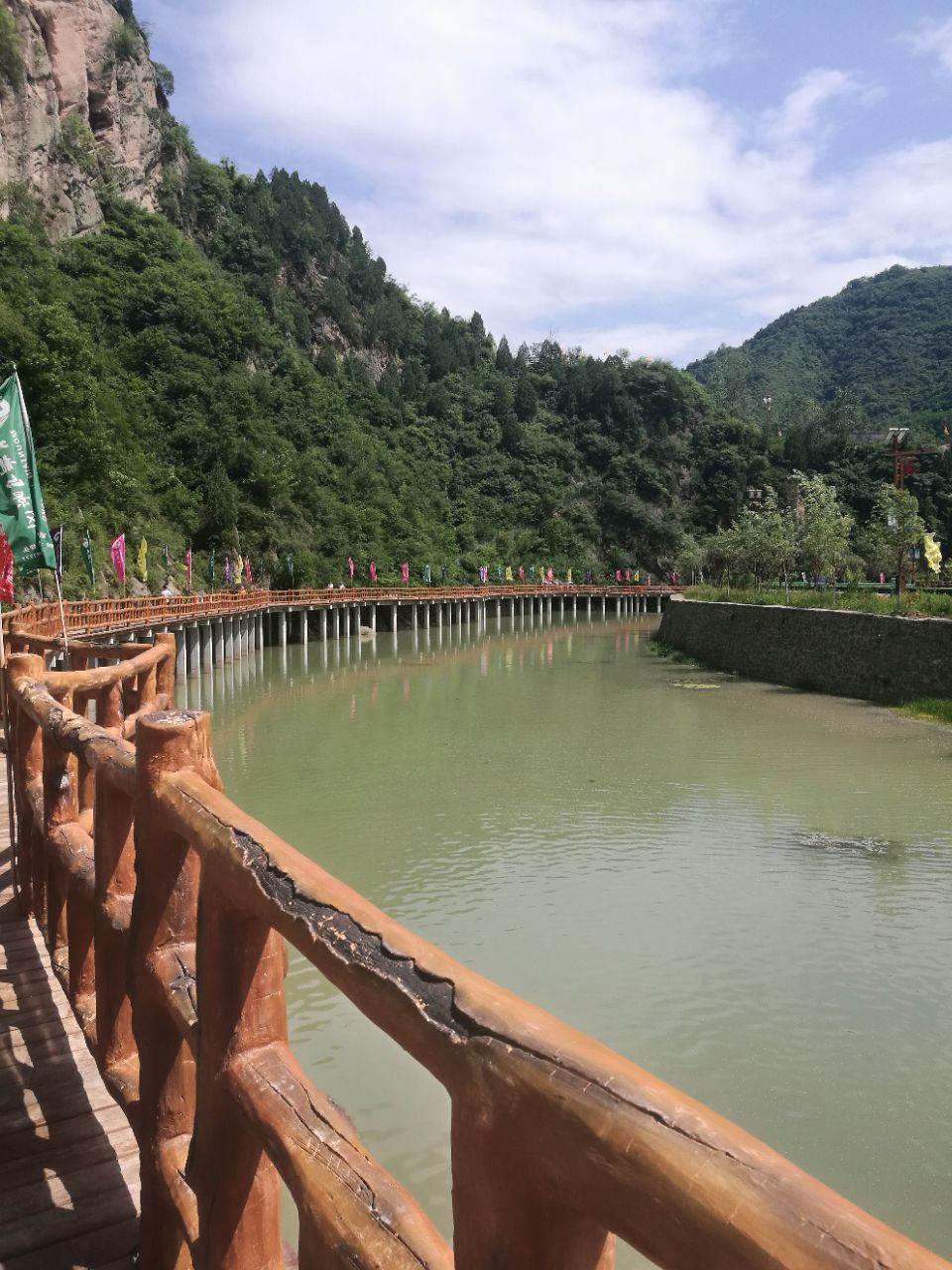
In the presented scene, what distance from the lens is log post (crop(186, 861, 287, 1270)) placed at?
173 cm

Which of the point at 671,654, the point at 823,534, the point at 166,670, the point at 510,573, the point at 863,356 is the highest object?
the point at 863,356

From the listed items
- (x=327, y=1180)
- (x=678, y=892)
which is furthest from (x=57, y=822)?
(x=678, y=892)

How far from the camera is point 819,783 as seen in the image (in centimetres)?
1377

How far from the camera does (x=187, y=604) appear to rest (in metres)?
29.4

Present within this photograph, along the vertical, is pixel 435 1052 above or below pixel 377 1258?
above

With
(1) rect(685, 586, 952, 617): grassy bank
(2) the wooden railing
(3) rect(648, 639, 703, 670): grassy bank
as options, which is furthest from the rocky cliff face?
(1) rect(685, 586, 952, 617): grassy bank

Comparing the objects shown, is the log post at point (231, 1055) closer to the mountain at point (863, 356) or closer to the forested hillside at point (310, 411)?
the forested hillside at point (310, 411)

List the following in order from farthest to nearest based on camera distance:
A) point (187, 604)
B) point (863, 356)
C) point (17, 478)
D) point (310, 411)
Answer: point (863, 356)
point (310, 411)
point (187, 604)
point (17, 478)

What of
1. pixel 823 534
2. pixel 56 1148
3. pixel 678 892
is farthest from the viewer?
pixel 823 534

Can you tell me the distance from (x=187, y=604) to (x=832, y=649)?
1974 cm

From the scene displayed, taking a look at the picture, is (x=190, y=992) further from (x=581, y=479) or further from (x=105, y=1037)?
(x=581, y=479)

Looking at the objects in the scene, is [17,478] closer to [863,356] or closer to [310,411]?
[310,411]

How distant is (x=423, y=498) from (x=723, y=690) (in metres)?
50.8

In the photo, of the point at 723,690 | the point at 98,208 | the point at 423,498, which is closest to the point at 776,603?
the point at 723,690
